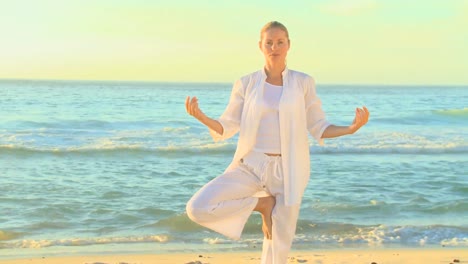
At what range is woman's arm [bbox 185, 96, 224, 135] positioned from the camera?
511cm

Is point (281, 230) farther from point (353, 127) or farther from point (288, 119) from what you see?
point (353, 127)

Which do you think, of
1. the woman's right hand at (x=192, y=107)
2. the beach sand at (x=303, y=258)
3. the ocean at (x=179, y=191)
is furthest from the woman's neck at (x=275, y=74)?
the ocean at (x=179, y=191)

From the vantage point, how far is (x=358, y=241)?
8492 mm

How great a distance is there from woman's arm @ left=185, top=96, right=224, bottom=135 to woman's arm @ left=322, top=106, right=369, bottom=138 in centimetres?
79

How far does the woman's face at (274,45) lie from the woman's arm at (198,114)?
2.02 ft

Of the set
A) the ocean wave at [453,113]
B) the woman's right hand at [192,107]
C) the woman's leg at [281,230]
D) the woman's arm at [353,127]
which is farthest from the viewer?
the ocean wave at [453,113]

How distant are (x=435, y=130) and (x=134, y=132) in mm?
10847

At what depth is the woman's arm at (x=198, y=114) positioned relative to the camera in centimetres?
511

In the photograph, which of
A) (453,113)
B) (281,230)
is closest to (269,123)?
(281,230)

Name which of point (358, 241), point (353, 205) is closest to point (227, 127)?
point (358, 241)

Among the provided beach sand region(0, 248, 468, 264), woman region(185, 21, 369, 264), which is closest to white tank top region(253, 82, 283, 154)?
woman region(185, 21, 369, 264)

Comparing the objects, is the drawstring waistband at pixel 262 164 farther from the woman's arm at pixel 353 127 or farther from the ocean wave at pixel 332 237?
the ocean wave at pixel 332 237

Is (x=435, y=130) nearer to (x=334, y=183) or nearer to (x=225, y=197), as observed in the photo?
(x=334, y=183)

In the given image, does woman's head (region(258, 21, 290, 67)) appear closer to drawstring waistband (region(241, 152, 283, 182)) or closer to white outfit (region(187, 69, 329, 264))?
white outfit (region(187, 69, 329, 264))
